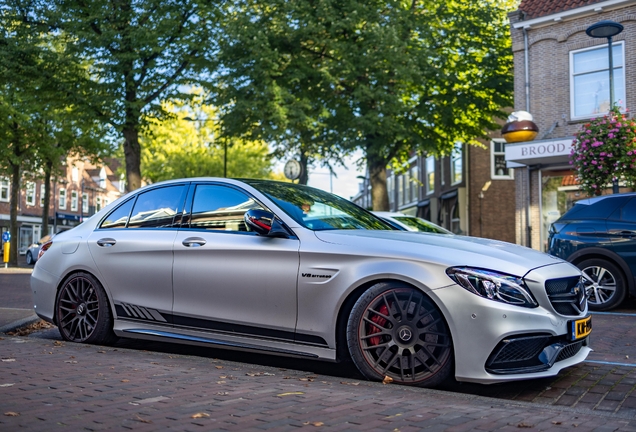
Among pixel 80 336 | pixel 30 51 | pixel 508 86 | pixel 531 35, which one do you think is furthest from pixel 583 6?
pixel 80 336

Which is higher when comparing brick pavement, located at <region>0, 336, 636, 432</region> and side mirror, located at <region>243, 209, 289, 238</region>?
side mirror, located at <region>243, 209, 289, 238</region>

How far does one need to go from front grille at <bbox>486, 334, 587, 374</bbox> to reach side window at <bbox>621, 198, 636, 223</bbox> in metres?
6.54

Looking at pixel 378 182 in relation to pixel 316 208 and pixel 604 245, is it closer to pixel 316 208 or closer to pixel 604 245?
pixel 604 245

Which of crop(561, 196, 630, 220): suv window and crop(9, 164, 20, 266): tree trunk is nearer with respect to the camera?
crop(561, 196, 630, 220): suv window

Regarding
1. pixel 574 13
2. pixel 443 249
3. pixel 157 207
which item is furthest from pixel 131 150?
pixel 443 249

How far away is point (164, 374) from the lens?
4.96 meters

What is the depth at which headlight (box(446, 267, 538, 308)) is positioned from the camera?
15.1ft

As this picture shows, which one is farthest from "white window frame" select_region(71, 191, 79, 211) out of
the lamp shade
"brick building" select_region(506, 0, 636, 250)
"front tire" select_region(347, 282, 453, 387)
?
"front tire" select_region(347, 282, 453, 387)

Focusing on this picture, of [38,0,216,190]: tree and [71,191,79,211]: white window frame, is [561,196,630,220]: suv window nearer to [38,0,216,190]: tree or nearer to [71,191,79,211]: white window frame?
[38,0,216,190]: tree

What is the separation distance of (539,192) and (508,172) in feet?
50.6

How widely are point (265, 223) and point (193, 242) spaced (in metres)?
0.77

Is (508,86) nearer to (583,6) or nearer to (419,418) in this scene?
(583,6)

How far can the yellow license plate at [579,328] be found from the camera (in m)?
4.86

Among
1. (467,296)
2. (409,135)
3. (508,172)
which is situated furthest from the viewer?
(508,172)
